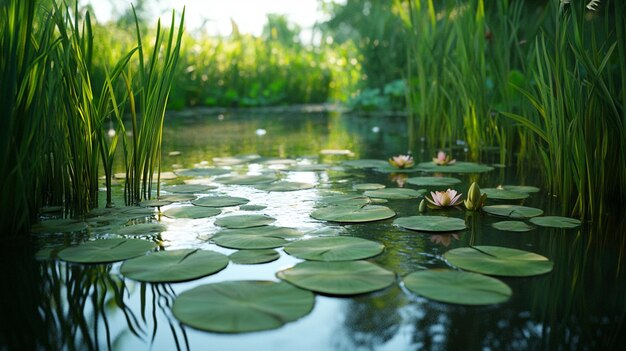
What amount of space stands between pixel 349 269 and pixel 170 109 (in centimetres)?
694

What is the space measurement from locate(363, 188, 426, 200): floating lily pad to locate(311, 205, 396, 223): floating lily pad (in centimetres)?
23

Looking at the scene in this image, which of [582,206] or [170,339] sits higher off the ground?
[582,206]

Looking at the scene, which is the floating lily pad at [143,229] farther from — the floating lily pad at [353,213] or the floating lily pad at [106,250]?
the floating lily pad at [353,213]

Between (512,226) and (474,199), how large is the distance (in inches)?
9.4

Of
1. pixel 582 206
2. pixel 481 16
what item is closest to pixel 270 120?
pixel 481 16

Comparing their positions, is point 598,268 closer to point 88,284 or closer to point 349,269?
point 349,269

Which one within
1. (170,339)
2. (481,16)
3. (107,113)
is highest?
(481,16)

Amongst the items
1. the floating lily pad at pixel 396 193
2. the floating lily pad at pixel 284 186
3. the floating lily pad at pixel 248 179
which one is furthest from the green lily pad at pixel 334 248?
the floating lily pad at pixel 248 179

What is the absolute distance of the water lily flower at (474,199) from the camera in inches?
77.8

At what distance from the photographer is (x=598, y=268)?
1.40m

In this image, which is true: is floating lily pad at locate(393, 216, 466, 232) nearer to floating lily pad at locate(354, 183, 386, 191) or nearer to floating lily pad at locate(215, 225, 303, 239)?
floating lily pad at locate(215, 225, 303, 239)

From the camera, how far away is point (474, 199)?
1979 millimetres

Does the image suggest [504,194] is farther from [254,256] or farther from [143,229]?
[143,229]

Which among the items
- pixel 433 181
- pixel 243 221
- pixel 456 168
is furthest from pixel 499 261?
pixel 456 168
